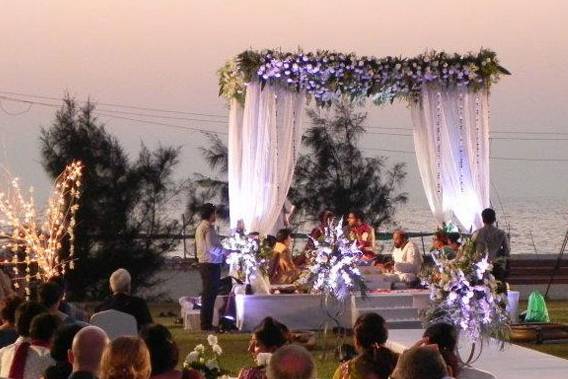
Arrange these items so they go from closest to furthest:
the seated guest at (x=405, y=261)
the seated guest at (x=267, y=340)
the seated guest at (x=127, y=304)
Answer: the seated guest at (x=267, y=340)
the seated guest at (x=127, y=304)
the seated guest at (x=405, y=261)

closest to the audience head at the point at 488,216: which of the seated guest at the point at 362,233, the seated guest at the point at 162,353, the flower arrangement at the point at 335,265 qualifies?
the flower arrangement at the point at 335,265

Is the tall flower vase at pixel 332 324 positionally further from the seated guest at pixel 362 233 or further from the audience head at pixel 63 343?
the audience head at pixel 63 343

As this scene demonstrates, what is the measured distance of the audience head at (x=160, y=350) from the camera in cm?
673

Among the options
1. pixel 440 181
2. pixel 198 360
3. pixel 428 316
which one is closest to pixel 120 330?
pixel 198 360

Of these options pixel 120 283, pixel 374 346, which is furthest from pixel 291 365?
pixel 120 283

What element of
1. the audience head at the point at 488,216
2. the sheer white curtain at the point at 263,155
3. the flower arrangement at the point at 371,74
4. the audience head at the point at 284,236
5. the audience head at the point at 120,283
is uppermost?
the flower arrangement at the point at 371,74

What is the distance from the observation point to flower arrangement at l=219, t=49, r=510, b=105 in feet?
66.9

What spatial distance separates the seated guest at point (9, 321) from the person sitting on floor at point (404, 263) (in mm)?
11381

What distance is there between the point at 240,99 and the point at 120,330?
11.1m

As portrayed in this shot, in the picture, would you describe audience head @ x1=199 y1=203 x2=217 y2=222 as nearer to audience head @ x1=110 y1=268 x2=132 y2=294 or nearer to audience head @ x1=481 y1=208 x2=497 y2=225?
audience head @ x1=481 y1=208 x2=497 y2=225

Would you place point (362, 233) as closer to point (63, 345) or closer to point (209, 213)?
point (209, 213)

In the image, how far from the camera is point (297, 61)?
66.6ft

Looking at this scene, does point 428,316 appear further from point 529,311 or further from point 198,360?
point 529,311

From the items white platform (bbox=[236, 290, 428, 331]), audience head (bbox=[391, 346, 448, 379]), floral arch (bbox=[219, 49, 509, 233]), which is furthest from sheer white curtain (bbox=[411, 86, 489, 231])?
audience head (bbox=[391, 346, 448, 379])
